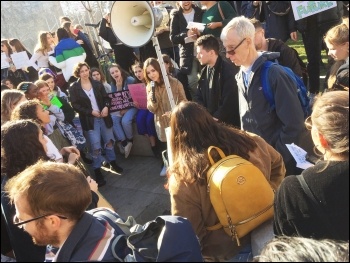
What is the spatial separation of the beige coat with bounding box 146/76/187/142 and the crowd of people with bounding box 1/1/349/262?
0.01 meters

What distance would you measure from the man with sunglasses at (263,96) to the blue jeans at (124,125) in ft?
8.43

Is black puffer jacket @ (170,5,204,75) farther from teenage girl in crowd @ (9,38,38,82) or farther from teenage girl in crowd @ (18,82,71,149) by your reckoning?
teenage girl in crowd @ (9,38,38,82)

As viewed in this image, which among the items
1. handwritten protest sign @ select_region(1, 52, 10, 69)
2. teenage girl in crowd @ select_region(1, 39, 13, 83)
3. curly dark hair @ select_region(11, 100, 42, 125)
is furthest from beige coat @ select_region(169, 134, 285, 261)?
teenage girl in crowd @ select_region(1, 39, 13, 83)

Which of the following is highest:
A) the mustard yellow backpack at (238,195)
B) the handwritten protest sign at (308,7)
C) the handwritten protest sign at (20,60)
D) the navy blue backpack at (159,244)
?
the handwritten protest sign at (20,60)

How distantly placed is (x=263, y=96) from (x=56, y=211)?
1712 millimetres

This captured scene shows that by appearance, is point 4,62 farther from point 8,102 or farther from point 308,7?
point 308,7

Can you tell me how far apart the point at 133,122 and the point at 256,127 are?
2727 millimetres

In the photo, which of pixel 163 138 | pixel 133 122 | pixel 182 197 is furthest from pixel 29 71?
pixel 182 197

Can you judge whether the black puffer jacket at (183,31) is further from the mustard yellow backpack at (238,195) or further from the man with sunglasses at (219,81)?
the mustard yellow backpack at (238,195)

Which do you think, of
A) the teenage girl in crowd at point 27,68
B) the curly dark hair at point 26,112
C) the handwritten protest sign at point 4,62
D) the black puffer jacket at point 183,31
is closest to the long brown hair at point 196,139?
the curly dark hair at point 26,112

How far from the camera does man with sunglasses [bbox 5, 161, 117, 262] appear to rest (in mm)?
1528

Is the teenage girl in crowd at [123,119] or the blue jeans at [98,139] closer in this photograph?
the blue jeans at [98,139]

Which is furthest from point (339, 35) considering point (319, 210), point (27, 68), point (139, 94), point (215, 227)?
point (27, 68)

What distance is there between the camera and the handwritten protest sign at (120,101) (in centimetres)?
512
